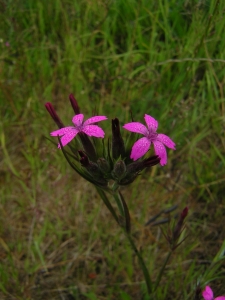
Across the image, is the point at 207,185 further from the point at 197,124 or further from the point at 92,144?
the point at 92,144

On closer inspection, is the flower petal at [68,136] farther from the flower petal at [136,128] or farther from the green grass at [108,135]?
the green grass at [108,135]

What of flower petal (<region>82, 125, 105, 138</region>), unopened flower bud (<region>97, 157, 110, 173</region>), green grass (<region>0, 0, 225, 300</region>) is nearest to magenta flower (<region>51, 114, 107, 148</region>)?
flower petal (<region>82, 125, 105, 138</region>)

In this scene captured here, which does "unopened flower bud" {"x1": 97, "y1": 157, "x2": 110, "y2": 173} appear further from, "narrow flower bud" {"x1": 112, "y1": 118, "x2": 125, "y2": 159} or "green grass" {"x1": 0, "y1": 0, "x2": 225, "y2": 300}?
"green grass" {"x1": 0, "y1": 0, "x2": 225, "y2": 300}

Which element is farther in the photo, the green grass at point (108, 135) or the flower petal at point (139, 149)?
the green grass at point (108, 135)

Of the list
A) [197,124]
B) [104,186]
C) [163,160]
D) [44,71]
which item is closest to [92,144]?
[104,186]

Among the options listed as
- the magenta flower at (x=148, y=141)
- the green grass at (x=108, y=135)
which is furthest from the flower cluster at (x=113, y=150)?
the green grass at (x=108, y=135)

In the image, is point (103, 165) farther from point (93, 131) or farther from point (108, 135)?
point (108, 135)
